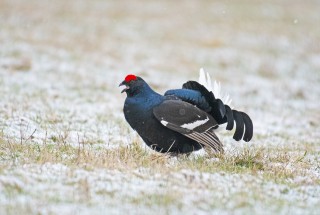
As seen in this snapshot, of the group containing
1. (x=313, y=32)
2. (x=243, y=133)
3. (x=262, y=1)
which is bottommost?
(x=243, y=133)

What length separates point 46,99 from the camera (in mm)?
11453

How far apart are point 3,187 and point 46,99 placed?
688 cm

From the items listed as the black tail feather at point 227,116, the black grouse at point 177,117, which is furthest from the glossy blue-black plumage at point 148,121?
the black tail feather at point 227,116

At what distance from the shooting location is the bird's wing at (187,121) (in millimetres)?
6191

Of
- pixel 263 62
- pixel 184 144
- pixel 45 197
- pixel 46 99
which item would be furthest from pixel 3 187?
pixel 263 62

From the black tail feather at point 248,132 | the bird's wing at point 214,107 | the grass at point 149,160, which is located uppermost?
the bird's wing at point 214,107

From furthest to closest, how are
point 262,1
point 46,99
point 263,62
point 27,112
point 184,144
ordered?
1. point 262,1
2. point 263,62
3. point 46,99
4. point 27,112
5. point 184,144

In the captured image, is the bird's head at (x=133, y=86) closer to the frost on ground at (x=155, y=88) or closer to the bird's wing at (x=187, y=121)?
the bird's wing at (x=187, y=121)

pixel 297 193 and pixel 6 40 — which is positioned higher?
pixel 6 40

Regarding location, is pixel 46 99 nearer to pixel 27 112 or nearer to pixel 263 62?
pixel 27 112

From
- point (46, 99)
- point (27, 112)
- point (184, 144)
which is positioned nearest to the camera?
point (184, 144)

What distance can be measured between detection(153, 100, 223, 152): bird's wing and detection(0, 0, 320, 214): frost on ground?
252 mm

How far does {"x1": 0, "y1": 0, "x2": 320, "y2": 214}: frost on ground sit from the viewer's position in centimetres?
480

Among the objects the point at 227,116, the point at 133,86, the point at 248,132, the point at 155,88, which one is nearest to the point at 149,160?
the point at 133,86
